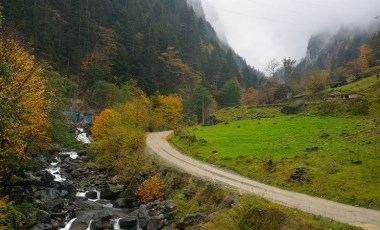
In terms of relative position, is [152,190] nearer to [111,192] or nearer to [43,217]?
[111,192]

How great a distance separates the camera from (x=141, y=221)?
3219cm

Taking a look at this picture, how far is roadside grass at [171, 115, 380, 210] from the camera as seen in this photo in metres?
29.1

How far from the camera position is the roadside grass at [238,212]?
21.2 m

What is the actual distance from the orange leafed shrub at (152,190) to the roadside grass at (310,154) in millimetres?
8597

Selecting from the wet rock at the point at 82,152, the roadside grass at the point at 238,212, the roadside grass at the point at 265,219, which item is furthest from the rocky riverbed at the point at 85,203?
the wet rock at the point at 82,152

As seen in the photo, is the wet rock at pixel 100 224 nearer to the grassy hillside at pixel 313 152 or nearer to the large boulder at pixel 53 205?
the large boulder at pixel 53 205

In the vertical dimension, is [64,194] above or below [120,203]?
above

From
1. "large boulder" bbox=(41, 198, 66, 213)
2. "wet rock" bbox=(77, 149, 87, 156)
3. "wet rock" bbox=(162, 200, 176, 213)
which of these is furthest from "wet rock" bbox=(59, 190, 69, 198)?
"wet rock" bbox=(77, 149, 87, 156)

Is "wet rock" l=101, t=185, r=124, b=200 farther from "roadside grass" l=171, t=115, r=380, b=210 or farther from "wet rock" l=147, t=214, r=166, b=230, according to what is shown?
"wet rock" l=147, t=214, r=166, b=230

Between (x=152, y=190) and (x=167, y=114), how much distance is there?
6012cm

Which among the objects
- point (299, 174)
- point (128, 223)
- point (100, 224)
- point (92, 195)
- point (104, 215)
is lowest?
point (128, 223)

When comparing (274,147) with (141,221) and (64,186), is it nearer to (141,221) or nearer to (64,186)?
(141,221)

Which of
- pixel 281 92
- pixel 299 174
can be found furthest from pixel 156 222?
pixel 281 92

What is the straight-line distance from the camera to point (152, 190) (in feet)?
122
